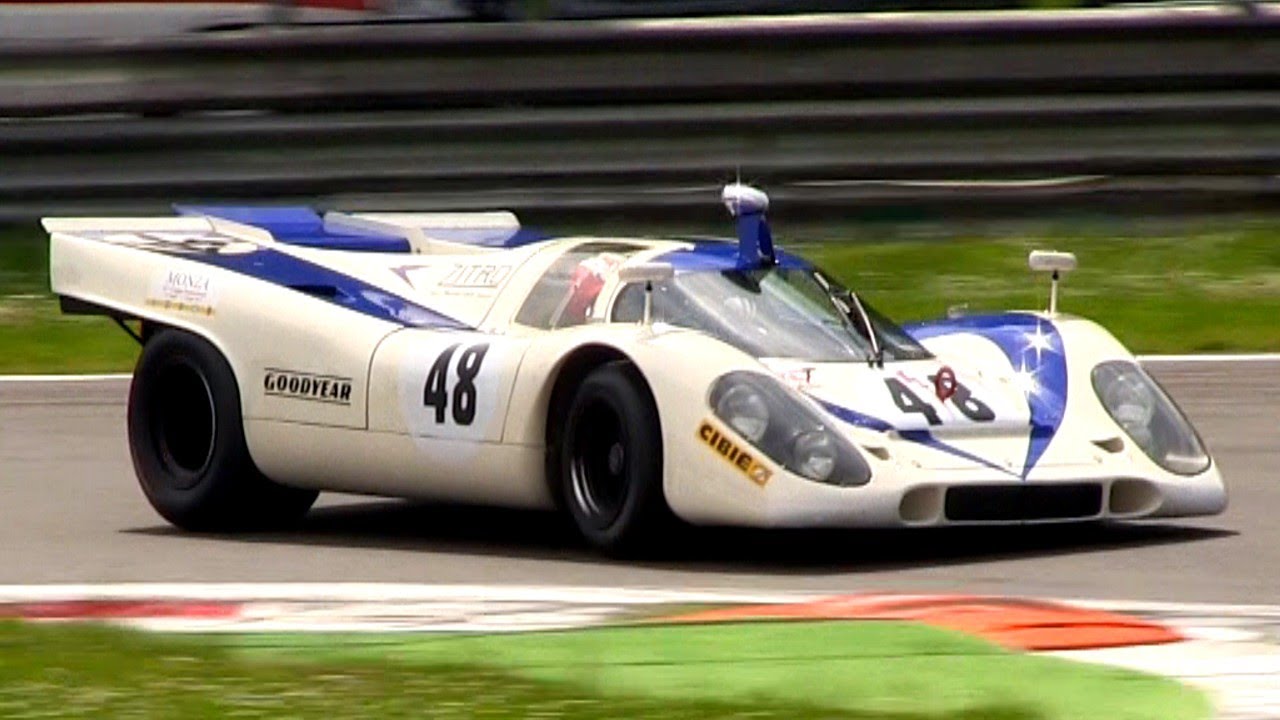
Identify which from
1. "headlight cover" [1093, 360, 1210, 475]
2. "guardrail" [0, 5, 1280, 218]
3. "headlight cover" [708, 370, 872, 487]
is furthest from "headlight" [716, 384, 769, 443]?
"guardrail" [0, 5, 1280, 218]

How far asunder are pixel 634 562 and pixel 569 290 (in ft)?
3.09

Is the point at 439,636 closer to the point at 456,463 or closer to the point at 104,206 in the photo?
the point at 456,463

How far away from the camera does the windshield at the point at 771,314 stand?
8086mm

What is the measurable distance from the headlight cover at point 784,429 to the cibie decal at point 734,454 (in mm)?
36

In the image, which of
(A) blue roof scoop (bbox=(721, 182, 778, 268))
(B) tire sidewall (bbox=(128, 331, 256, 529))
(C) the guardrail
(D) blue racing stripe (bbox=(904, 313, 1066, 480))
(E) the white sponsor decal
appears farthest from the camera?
(C) the guardrail

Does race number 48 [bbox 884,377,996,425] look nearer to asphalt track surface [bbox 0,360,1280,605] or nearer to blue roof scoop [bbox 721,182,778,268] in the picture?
asphalt track surface [bbox 0,360,1280,605]

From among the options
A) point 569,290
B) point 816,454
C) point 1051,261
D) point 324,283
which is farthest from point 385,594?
point 1051,261

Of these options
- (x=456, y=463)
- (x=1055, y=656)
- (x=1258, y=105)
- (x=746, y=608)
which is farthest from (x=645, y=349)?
(x=1258, y=105)

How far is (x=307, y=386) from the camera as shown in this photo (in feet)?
28.7

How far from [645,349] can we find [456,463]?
2.64 ft

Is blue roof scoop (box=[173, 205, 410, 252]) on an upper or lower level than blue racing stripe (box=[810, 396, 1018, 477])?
upper

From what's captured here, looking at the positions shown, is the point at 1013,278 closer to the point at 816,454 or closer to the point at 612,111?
the point at 612,111

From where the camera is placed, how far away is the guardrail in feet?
43.1

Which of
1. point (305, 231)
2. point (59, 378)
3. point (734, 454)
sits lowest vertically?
point (59, 378)
